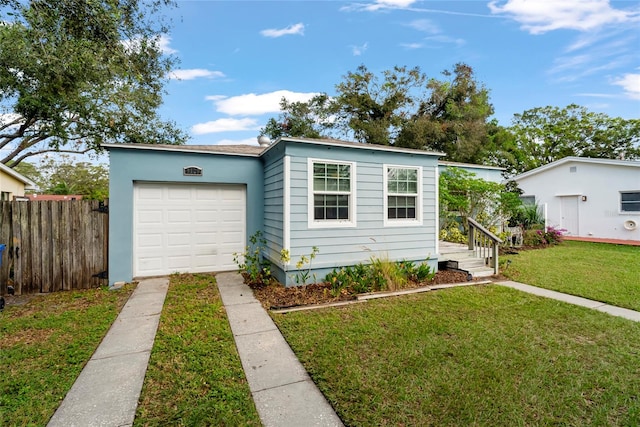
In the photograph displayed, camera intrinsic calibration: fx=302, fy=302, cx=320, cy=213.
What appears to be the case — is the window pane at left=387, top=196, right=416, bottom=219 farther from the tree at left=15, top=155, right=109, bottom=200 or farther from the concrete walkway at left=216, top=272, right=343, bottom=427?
the tree at left=15, top=155, right=109, bottom=200

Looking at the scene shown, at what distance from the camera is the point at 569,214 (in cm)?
1473

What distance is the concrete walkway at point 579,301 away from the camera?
4.52 metres

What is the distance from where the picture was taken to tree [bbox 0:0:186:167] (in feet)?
14.7

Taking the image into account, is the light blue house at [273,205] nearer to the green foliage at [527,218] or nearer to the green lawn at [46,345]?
the green lawn at [46,345]

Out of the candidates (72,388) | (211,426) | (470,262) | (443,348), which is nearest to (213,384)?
(211,426)

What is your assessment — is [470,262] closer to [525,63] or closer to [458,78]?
[525,63]

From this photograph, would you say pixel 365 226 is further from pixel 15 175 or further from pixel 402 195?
pixel 15 175

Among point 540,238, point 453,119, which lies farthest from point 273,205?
point 453,119

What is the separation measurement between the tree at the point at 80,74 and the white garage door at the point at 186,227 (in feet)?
8.23

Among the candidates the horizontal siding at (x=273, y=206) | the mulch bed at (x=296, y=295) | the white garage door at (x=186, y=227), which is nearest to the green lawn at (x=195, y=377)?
the mulch bed at (x=296, y=295)

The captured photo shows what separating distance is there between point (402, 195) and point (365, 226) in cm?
119

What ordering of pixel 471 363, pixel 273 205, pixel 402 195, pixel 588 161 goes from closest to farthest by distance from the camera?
pixel 471 363, pixel 273 205, pixel 402 195, pixel 588 161

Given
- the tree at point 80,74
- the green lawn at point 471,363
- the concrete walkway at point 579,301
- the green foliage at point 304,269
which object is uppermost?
the tree at point 80,74

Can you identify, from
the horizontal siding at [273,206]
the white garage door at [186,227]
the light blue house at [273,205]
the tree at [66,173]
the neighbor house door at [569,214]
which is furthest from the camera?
the tree at [66,173]
